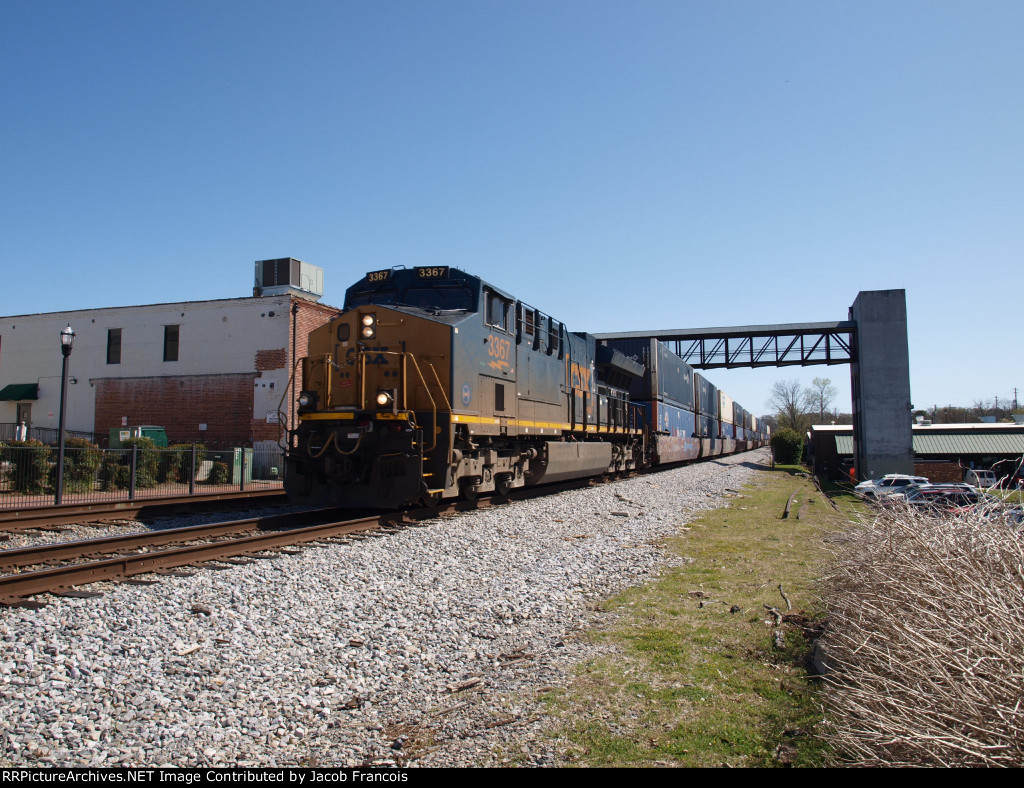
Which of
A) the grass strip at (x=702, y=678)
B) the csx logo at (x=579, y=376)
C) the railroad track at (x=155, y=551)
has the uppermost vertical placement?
the csx logo at (x=579, y=376)

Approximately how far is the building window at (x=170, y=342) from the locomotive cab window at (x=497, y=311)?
63.1 feet

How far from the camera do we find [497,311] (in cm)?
1214

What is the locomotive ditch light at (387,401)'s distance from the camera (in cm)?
986

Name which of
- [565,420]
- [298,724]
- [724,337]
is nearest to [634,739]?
[298,724]

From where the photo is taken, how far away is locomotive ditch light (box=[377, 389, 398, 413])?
9859mm

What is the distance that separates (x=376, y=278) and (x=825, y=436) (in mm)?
33647

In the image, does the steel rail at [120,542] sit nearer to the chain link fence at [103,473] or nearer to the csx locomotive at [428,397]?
the csx locomotive at [428,397]

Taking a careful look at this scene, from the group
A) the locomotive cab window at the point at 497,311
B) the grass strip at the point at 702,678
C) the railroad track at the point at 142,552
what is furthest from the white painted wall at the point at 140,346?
the grass strip at the point at 702,678

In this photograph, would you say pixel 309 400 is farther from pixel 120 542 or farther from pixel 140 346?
pixel 140 346

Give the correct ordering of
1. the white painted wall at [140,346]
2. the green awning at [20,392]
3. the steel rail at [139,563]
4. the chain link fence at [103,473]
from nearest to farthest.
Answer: the steel rail at [139,563], the chain link fence at [103,473], the white painted wall at [140,346], the green awning at [20,392]

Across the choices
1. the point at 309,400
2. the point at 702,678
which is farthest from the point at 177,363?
the point at 702,678

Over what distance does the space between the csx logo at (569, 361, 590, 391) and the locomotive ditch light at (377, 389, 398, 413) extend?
22.2 ft

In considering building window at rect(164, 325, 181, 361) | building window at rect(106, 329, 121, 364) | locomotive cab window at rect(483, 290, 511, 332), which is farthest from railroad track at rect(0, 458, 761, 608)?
building window at rect(106, 329, 121, 364)

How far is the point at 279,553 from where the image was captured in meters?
7.65
